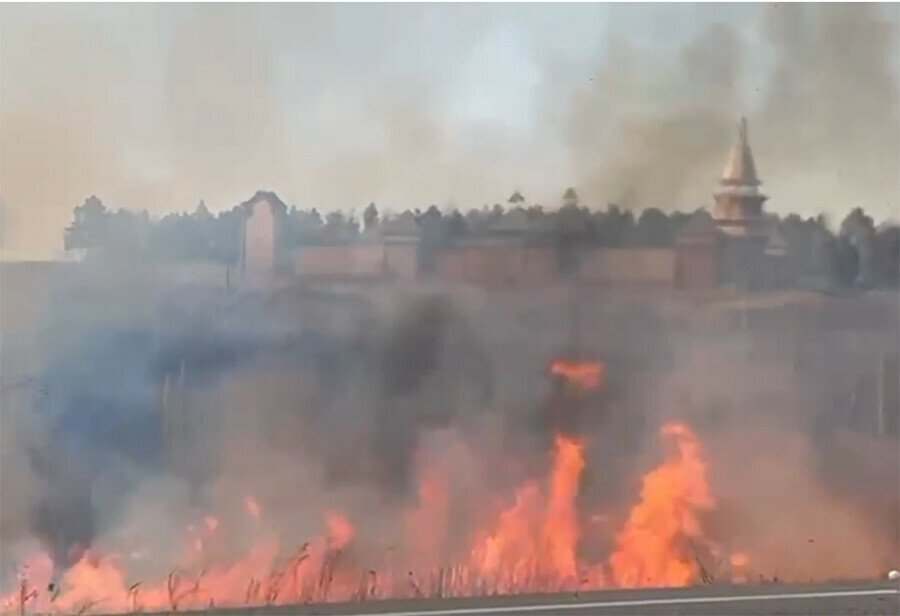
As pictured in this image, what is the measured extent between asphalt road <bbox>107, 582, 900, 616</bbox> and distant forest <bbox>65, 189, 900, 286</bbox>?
890mm

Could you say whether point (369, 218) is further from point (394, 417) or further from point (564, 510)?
point (564, 510)

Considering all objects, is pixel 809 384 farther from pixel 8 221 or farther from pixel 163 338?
pixel 8 221

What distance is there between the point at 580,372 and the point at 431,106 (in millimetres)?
853

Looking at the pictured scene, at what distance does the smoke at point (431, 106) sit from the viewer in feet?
8.09

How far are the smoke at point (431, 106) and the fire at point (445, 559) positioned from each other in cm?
80

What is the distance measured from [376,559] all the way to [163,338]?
0.83 m

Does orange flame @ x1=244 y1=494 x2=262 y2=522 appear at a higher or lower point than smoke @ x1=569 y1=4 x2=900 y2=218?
lower

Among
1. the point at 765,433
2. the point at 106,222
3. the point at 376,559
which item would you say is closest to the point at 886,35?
the point at 765,433

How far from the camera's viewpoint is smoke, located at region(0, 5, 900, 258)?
2467 mm

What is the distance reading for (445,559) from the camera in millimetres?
2512

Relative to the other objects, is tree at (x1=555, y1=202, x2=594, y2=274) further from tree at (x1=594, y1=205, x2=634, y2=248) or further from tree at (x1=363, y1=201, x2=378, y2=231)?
tree at (x1=363, y1=201, x2=378, y2=231)

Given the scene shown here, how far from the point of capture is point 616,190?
258 centimetres

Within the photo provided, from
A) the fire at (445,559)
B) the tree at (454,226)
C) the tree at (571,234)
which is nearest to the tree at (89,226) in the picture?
the fire at (445,559)

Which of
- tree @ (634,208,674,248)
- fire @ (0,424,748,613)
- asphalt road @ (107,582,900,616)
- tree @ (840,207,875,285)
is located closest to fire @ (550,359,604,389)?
fire @ (0,424,748,613)
